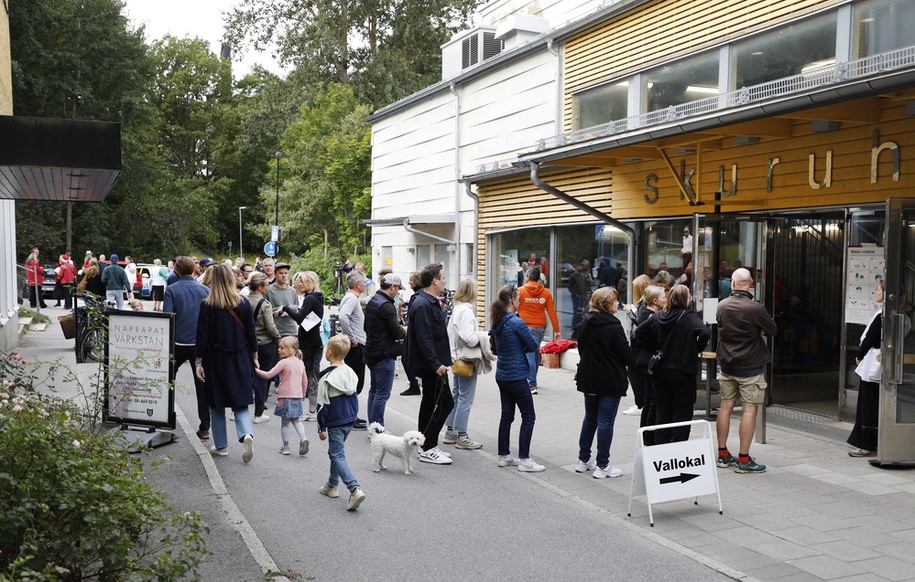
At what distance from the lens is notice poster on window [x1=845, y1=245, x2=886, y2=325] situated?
9.39 metres

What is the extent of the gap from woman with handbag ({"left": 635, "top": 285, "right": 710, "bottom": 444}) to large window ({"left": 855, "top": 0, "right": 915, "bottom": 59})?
422 centimetres

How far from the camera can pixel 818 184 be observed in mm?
10086

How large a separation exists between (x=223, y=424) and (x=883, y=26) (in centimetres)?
855

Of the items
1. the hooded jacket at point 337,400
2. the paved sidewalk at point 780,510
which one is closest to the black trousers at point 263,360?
the paved sidewalk at point 780,510

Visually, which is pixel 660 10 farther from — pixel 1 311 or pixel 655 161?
pixel 1 311

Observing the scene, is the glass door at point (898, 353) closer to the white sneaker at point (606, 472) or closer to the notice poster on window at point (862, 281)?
the notice poster on window at point (862, 281)

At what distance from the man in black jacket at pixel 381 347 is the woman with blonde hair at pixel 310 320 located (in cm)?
137

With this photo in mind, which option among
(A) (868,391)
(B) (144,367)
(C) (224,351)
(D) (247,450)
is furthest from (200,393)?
(A) (868,391)

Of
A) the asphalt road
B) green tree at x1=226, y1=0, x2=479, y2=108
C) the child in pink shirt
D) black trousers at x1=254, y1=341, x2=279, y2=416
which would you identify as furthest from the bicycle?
green tree at x1=226, y1=0, x2=479, y2=108

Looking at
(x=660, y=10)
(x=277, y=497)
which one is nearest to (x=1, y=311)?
(x=277, y=497)

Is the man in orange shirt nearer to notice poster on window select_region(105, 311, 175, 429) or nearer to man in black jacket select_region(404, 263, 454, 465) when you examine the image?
man in black jacket select_region(404, 263, 454, 465)

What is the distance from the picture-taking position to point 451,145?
21.8 meters

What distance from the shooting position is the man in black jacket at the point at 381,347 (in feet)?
30.3

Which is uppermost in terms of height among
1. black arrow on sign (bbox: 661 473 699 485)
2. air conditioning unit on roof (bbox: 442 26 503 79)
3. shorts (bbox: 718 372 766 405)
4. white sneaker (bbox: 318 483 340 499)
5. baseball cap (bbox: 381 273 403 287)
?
air conditioning unit on roof (bbox: 442 26 503 79)
